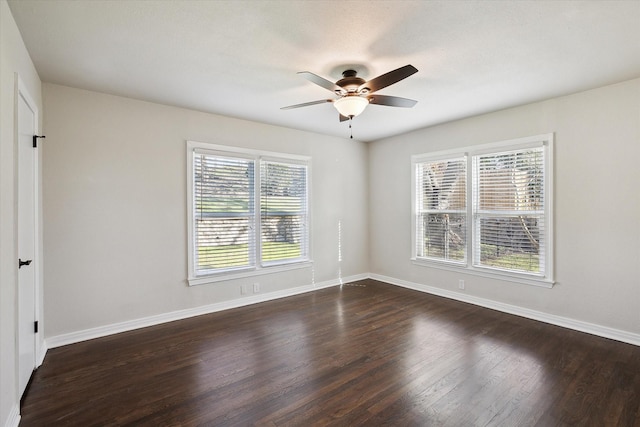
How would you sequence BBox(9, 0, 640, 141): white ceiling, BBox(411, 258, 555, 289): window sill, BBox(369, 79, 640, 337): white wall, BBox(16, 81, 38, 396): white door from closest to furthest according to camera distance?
1. BBox(9, 0, 640, 141): white ceiling
2. BBox(16, 81, 38, 396): white door
3. BBox(369, 79, 640, 337): white wall
4. BBox(411, 258, 555, 289): window sill

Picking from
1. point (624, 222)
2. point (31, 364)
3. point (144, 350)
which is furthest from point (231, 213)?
point (624, 222)

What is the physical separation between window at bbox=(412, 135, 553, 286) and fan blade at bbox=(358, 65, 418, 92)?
243 cm

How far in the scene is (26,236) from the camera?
2.49 m

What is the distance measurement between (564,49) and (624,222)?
6.52ft

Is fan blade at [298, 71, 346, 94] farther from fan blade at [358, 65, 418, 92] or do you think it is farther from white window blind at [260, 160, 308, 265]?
white window blind at [260, 160, 308, 265]

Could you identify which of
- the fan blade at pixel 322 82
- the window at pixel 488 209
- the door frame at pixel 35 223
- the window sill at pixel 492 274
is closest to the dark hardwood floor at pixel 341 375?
the door frame at pixel 35 223

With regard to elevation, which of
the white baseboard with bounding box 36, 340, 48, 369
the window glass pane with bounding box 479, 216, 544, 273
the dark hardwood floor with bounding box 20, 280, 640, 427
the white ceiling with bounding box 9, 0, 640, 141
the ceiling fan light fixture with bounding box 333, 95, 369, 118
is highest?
the white ceiling with bounding box 9, 0, 640, 141

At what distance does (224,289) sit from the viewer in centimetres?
432

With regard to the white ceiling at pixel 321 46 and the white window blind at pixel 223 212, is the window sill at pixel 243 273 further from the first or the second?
the white ceiling at pixel 321 46

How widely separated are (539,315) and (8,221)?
5225mm

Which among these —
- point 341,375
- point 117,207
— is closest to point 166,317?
point 117,207

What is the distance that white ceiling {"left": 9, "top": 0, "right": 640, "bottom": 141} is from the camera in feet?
6.64

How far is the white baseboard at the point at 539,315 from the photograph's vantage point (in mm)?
3215

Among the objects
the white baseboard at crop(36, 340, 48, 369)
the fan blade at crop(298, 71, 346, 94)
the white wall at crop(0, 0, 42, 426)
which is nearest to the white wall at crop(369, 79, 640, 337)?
the fan blade at crop(298, 71, 346, 94)
